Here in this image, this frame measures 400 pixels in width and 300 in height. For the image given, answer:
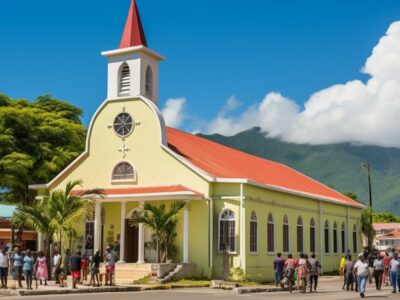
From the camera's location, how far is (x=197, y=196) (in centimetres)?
3139

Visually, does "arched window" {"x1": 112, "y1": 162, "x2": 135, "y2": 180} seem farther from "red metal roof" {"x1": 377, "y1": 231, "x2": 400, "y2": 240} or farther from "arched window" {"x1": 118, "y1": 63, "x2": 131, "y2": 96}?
"red metal roof" {"x1": 377, "y1": 231, "x2": 400, "y2": 240}

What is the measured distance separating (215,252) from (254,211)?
2.90 metres

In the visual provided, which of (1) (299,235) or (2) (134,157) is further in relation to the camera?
(1) (299,235)

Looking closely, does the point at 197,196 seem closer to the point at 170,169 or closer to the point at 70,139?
the point at 170,169

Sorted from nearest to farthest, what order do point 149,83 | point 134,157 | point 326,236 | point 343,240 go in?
point 134,157 < point 149,83 < point 326,236 < point 343,240

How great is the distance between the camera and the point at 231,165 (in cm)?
3809

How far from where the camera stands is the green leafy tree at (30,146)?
37344 millimetres

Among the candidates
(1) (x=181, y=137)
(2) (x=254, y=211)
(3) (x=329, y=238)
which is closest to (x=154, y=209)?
(2) (x=254, y=211)

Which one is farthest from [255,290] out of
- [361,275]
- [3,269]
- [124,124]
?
[124,124]

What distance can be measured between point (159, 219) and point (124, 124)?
20.9ft

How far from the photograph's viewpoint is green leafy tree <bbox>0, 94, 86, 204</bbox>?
3734 cm

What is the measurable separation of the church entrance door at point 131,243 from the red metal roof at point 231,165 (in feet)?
15.3

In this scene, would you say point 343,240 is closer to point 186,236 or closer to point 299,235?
point 299,235

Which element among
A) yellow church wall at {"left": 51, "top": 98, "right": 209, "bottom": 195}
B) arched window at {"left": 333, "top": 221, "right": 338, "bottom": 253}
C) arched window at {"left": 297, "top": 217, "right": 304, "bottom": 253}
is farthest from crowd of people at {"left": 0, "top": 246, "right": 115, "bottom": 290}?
arched window at {"left": 333, "top": 221, "right": 338, "bottom": 253}
